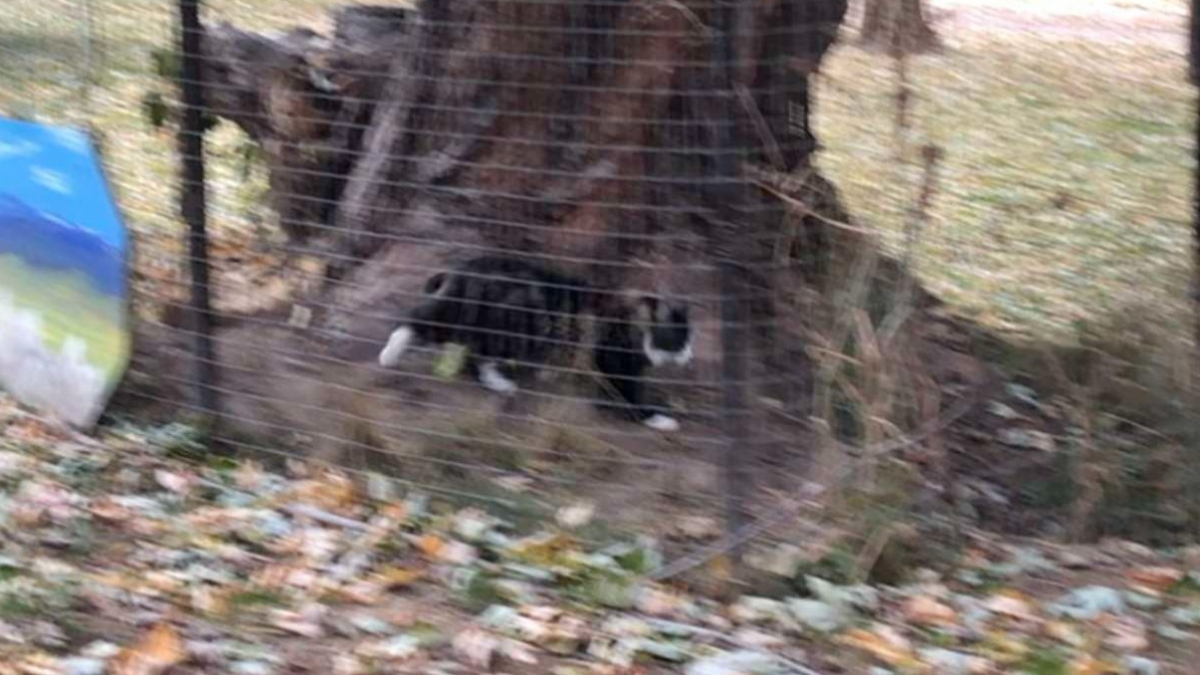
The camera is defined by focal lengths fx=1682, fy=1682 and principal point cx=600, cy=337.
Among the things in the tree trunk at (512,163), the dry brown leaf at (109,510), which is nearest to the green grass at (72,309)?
the tree trunk at (512,163)

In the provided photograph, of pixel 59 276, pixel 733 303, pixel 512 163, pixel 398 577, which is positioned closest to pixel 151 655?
pixel 398 577

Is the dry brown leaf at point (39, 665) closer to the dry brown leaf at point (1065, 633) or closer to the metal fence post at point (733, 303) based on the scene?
the metal fence post at point (733, 303)

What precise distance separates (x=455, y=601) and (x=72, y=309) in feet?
7.64

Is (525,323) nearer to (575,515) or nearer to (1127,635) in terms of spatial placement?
(575,515)

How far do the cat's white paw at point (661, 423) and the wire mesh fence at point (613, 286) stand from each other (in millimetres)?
11

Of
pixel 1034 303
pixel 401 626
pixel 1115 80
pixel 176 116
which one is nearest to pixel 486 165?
pixel 176 116

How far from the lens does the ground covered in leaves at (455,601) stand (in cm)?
452

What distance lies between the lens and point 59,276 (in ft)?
21.0

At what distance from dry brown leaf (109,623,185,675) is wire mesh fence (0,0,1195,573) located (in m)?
1.32

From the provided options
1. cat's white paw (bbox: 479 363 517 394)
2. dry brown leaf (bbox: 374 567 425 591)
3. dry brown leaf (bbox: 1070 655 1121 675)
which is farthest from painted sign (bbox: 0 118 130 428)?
dry brown leaf (bbox: 1070 655 1121 675)

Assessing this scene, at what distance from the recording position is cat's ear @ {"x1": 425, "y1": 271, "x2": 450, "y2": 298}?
6621mm

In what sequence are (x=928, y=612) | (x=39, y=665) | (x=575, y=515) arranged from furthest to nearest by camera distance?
(x=575, y=515) < (x=928, y=612) < (x=39, y=665)

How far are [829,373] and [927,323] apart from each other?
6.35 feet

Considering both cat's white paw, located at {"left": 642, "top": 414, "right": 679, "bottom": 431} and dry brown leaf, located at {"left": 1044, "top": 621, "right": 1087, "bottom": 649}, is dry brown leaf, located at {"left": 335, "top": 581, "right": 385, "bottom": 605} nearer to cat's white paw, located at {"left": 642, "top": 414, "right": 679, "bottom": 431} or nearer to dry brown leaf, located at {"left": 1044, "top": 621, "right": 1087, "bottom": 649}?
cat's white paw, located at {"left": 642, "top": 414, "right": 679, "bottom": 431}
